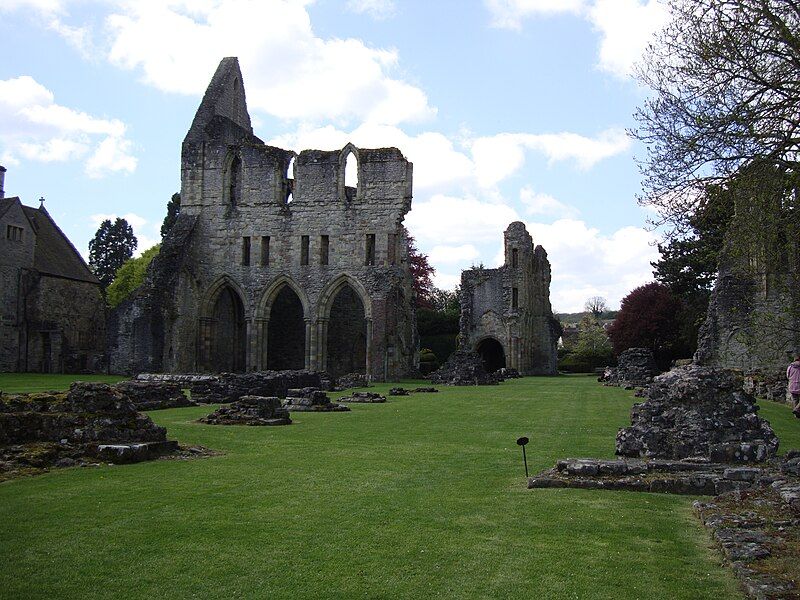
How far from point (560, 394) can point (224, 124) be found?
22731mm

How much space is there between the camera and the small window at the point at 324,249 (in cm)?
3494

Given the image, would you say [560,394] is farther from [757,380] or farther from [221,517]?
[221,517]

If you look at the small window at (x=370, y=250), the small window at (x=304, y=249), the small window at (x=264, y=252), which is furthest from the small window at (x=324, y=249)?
the small window at (x=264, y=252)

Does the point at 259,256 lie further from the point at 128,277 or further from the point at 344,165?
the point at 128,277

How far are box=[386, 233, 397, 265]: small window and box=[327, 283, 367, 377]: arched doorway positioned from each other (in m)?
5.42

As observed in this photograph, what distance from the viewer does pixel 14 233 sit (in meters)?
37.0

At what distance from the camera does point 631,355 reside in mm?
30938

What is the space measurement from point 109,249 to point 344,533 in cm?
6580

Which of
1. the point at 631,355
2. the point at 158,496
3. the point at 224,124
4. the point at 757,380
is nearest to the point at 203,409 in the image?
the point at 158,496

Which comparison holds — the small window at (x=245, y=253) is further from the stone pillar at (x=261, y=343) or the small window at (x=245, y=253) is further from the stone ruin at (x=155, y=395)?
the stone ruin at (x=155, y=395)

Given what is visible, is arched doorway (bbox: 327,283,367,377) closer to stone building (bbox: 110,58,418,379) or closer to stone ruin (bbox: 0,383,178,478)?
stone building (bbox: 110,58,418,379)

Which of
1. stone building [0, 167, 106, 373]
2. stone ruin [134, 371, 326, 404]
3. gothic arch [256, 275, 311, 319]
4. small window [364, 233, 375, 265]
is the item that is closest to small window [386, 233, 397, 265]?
small window [364, 233, 375, 265]

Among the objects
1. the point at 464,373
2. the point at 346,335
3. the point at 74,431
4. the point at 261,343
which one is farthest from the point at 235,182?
the point at 74,431

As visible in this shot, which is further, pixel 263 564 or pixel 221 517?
pixel 221 517
